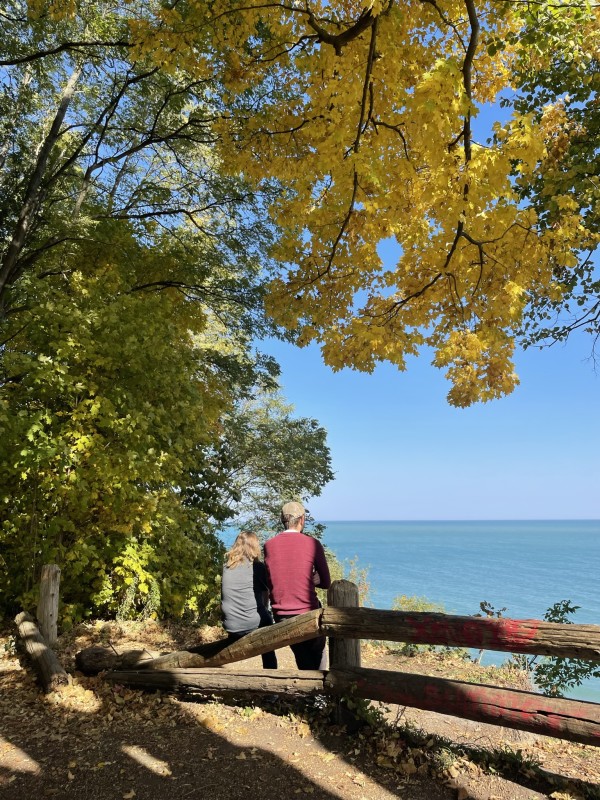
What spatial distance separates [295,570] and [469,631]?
1522mm

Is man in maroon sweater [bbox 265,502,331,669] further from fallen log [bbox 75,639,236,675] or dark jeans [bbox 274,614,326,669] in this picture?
fallen log [bbox 75,639,236,675]

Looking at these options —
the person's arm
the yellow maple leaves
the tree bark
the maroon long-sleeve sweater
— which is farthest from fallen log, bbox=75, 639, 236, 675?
the tree bark

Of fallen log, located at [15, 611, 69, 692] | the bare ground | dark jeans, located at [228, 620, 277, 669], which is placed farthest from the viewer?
fallen log, located at [15, 611, 69, 692]

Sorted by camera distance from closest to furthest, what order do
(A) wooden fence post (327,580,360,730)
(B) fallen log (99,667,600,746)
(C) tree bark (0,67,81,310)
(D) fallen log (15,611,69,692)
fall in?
(B) fallen log (99,667,600,746)
(A) wooden fence post (327,580,360,730)
(D) fallen log (15,611,69,692)
(C) tree bark (0,67,81,310)

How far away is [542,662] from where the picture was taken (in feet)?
23.0

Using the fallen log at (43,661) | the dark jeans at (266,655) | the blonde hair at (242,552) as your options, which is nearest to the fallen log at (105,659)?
the fallen log at (43,661)

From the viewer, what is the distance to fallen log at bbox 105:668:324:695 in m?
4.10

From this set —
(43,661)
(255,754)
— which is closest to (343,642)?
(255,754)

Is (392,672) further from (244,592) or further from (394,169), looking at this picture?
(394,169)

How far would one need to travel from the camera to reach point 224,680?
14.5 ft

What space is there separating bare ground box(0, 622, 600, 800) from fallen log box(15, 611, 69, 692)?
0.12m

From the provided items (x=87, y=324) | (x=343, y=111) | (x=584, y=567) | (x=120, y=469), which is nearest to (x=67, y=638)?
(x=120, y=469)

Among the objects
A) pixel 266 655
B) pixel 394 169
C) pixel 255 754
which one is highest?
pixel 394 169

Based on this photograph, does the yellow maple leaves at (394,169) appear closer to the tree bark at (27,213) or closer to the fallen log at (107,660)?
the fallen log at (107,660)
